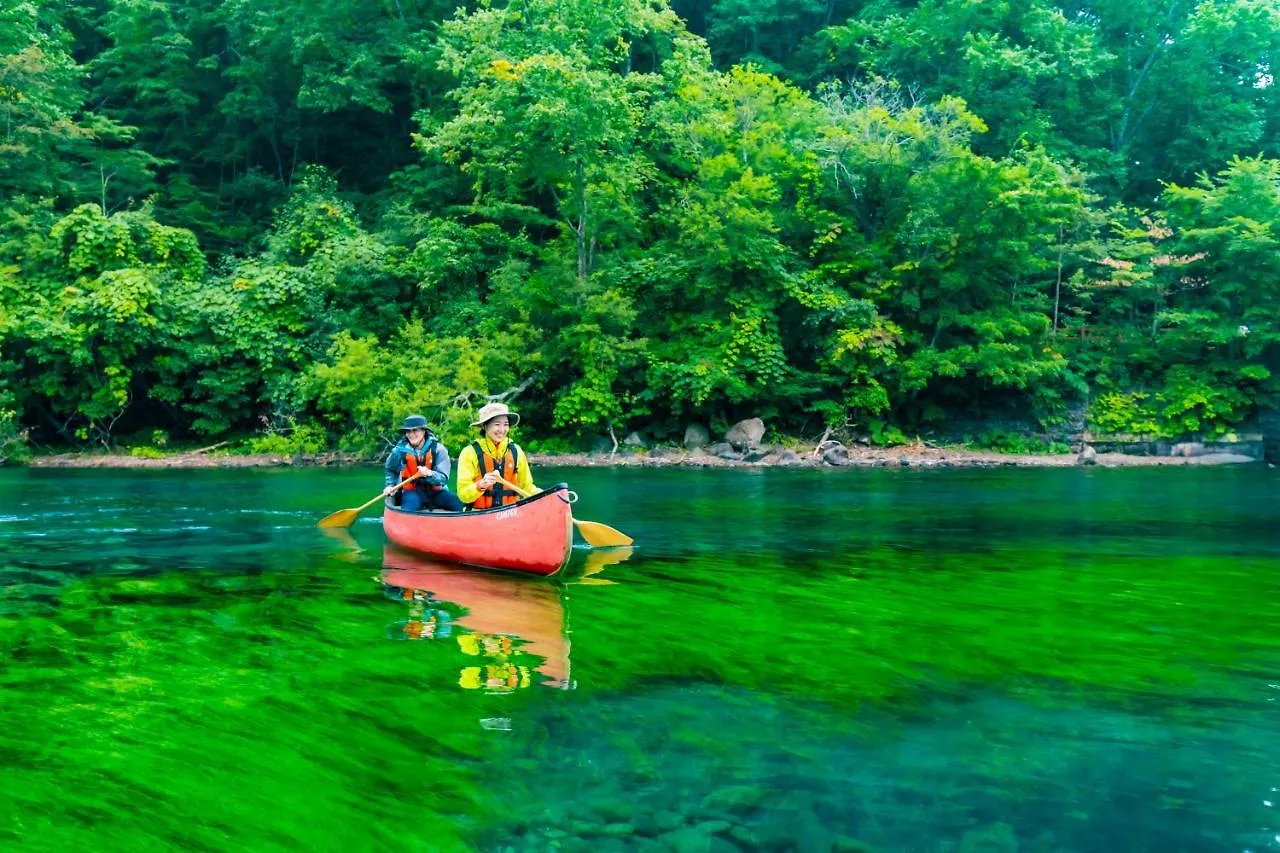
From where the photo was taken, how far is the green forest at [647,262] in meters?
23.1

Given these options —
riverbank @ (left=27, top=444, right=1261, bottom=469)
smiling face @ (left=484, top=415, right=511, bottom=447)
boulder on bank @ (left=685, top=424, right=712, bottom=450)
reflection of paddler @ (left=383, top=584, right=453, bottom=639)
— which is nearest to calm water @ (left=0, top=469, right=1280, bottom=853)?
reflection of paddler @ (left=383, top=584, right=453, bottom=639)

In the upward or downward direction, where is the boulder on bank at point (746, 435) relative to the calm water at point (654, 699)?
upward

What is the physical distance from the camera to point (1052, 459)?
2298cm

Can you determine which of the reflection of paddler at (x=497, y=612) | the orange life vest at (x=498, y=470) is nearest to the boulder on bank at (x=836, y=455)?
the reflection of paddler at (x=497, y=612)

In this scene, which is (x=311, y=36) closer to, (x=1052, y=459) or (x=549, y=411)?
(x=549, y=411)

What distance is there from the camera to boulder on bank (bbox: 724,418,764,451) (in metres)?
23.4

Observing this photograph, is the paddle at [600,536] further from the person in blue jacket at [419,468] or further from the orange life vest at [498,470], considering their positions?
the person in blue jacket at [419,468]

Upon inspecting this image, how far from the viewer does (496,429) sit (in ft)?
29.6

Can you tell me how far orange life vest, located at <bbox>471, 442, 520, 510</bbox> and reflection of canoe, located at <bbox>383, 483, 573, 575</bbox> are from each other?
34 cm

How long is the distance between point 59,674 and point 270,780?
7.24ft

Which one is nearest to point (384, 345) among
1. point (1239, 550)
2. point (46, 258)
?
point (46, 258)

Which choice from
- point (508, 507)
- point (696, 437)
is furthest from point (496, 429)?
point (696, 437)

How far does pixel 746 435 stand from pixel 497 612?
1668 cm

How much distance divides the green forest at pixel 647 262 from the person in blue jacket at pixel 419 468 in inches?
406
